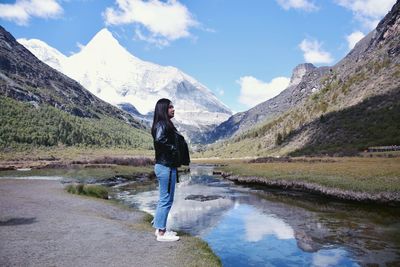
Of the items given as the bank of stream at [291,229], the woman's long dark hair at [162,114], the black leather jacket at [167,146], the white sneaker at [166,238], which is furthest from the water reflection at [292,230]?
the woman's long dark hair at [162,114]

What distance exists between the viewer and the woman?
13219 millimetres

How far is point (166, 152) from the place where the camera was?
13.3m

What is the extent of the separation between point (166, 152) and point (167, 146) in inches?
8.7

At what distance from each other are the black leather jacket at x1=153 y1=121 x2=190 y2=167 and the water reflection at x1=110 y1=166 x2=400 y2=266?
5.76 meters

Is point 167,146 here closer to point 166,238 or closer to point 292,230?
point 166,238

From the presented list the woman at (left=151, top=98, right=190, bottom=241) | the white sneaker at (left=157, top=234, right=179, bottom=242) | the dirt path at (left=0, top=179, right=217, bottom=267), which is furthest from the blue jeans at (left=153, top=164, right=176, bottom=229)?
the dirt path at (left=0, top=179, right=217, bottom=267)

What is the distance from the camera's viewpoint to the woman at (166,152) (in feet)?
43.4

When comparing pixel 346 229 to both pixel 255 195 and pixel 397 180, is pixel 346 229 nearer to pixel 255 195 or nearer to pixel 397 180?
pixel 397 180

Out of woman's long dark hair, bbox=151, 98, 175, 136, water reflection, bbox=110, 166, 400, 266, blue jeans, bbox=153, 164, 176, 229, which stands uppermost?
woman's long dark hair, bbox=151, 98, 175, 136

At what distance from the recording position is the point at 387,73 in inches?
7018

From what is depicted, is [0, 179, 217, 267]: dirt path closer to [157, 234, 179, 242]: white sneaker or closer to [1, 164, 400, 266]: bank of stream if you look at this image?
[157, 234, 179, 242]: white sneaker

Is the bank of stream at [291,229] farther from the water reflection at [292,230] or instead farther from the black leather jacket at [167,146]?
the black leather jacket at [167,146]

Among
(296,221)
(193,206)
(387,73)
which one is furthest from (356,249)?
(387,73)

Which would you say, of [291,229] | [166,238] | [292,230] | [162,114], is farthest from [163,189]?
[291,229]
